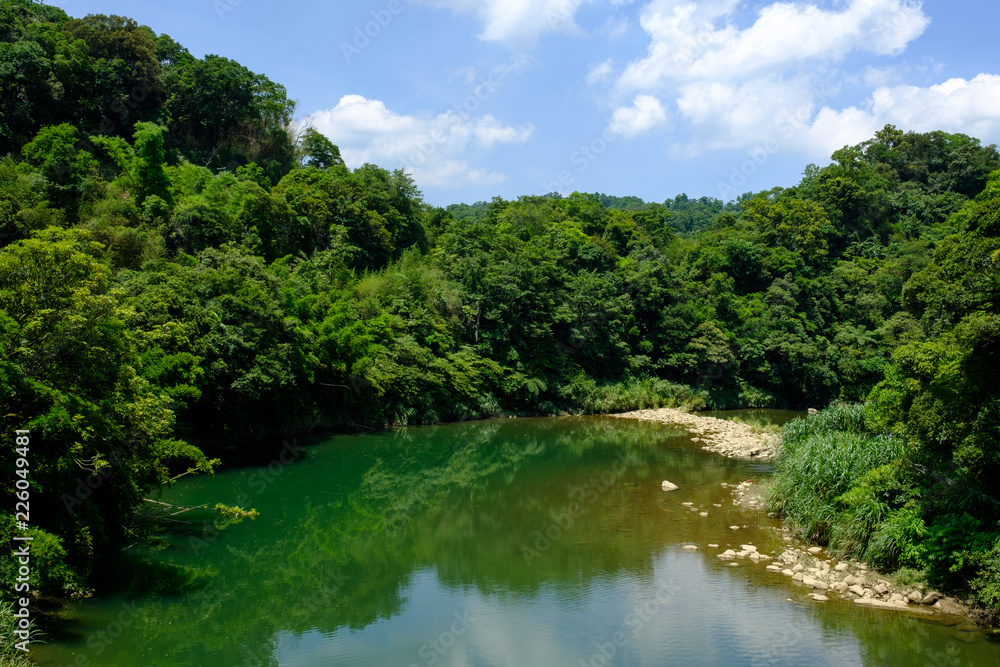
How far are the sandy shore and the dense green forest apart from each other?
2.01 meters

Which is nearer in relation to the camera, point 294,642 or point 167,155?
point 294,642

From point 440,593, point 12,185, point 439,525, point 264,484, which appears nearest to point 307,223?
point 12,185

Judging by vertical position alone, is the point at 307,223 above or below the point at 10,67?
below

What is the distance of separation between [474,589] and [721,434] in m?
18.7

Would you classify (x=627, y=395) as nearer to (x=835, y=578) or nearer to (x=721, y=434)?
(x=721, y=434)

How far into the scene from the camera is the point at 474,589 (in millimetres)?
12125

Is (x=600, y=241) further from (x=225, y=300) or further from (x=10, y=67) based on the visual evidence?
(x=10, y=67)

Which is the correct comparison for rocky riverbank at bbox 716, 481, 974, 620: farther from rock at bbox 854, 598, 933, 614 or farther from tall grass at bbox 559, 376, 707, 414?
tall grass at bbox 559, 376, 707, 414

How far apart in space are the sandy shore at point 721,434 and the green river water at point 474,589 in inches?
113

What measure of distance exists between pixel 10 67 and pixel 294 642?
99.7 feet

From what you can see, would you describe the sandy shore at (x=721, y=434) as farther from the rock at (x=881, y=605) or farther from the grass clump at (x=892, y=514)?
the rock at (x=881, y=605)

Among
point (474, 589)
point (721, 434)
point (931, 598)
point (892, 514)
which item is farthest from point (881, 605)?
point (721, 434)

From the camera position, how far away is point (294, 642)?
32.5 ft

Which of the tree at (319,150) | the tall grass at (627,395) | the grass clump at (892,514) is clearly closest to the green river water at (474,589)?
the grass clump at (892,514)
